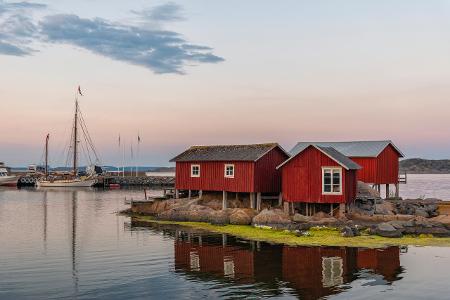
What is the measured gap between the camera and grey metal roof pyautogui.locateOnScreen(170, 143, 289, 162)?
46000 millimetres

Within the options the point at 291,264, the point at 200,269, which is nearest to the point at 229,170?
the point at 291,264

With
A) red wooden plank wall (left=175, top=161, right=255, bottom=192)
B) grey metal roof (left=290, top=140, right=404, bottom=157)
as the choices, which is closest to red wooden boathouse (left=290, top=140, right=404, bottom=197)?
grey metal roof (left=290, top=140, right=404, bottom=157)

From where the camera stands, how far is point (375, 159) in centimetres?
5281

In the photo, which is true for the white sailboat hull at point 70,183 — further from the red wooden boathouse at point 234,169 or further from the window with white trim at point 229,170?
the window with white trim at point 229,170

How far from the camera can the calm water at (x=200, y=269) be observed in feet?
69.3

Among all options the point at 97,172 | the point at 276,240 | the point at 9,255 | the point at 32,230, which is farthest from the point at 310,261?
the point at 97,172

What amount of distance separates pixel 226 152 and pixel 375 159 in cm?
1611

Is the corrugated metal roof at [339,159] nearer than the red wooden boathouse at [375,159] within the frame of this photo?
Yes

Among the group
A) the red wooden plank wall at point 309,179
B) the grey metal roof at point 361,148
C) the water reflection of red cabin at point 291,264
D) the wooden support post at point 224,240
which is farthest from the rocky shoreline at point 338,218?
the grey metal roof at point 361,148

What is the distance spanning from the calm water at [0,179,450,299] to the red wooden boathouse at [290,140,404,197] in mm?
22471

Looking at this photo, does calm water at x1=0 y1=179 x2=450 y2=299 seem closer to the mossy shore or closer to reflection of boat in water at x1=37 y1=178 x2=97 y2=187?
the mossy shore

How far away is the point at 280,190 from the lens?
4719 centimetres

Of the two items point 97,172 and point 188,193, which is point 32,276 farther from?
point 97,172

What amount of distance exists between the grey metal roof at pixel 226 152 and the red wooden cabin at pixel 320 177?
415 centimetres
